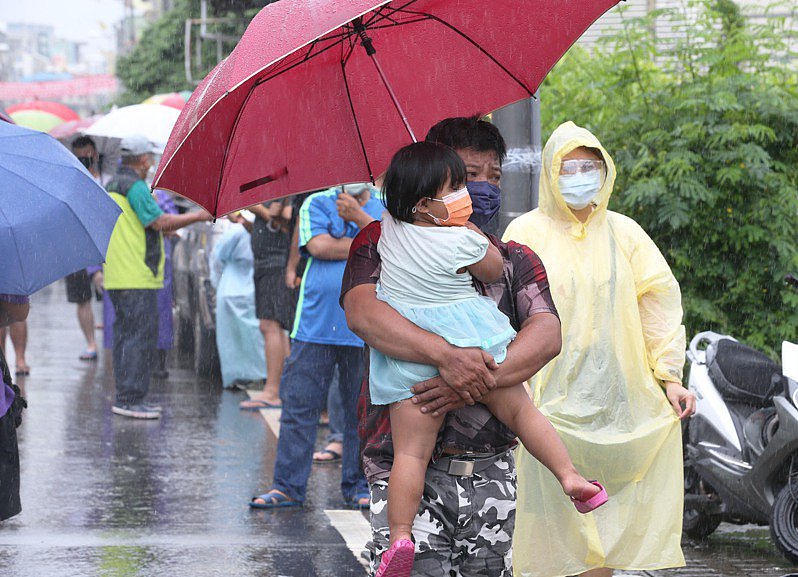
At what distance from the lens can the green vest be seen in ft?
32.8

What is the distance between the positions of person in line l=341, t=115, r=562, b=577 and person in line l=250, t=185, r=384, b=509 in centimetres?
339

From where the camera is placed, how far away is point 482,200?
3.69m

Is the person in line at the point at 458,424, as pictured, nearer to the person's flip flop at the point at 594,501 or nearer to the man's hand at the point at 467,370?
the man's hand at the point at 467,370

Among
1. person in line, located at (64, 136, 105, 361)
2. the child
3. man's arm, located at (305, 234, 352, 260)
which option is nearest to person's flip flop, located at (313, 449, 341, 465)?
man's arm, located at (305, 234, 352, 260)

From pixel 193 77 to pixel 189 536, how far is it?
29.0m

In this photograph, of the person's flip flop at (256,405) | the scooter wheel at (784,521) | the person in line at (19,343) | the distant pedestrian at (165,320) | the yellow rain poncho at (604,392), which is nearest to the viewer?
the yellow rain poncho at (604,392)

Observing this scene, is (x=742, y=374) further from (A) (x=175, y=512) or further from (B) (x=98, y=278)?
(B) (x=98, y=278)

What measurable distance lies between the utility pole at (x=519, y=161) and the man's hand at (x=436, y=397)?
230 centimetres

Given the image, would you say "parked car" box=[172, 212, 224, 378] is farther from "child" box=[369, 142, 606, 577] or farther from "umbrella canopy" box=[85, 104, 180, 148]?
"child" box=[369, 142, 606, 577]

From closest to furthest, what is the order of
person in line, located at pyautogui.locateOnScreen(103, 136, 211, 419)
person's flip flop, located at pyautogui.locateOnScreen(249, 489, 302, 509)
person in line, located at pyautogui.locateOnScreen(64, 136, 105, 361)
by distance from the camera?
person's flip flop, located at pyautogui.locateOnScreen(249, 489, 302, 509)
person in line, located at pyautogui.locateOnScreen(103, 136, 211, 419)
person in line, located at pyautogui.locateOnScreen(64, 136, 105, 361)

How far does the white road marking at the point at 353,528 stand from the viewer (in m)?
6.31

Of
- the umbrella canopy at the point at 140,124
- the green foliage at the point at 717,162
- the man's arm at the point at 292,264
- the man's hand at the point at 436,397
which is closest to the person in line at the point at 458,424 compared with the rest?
the man's hand at the point at 436,397

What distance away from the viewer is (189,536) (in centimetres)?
653

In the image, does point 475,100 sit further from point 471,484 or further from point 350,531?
point 350,531
